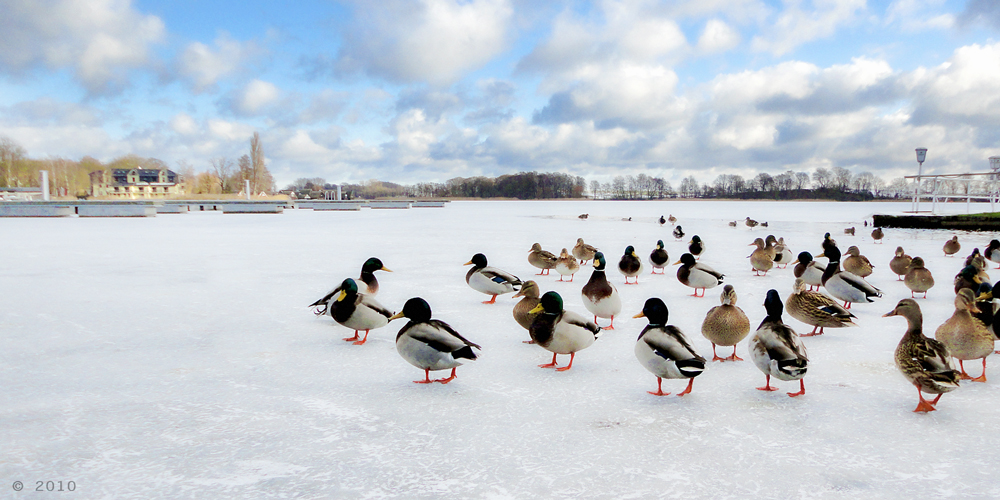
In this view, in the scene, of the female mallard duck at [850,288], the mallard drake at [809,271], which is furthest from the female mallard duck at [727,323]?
the mallard drake at [809,271]

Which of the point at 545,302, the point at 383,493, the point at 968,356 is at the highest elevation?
the point at 545,302

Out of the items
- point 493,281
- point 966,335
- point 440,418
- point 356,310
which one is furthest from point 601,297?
point 966,335

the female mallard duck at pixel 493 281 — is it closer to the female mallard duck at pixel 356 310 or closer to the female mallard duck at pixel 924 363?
the female mallard duck at pixel 356 310

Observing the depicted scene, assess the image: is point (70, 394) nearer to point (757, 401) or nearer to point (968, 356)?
point (757, 401)

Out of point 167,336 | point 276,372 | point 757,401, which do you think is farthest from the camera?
point 167,336

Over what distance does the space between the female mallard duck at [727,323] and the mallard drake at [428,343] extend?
2195 mm

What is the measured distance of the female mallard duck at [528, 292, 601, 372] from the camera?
4.37 meters

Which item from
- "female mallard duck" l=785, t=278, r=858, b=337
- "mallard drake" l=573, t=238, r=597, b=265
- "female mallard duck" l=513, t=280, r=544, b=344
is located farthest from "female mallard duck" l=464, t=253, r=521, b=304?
"mallard drake" l=573, t=238, r=597, b=265

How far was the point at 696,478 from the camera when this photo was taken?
2.81 metres

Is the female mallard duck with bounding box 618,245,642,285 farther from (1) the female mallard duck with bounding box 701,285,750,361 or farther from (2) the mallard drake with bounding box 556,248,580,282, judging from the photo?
(1) the female mallard duck with bounding box 701,285,750,361

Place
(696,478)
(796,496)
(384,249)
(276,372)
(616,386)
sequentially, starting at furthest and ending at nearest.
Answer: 1. (384,249)
2. (276,372)
3. (616,386)
4. (696,478)
5. (796,496)

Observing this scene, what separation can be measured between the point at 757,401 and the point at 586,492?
189 cm

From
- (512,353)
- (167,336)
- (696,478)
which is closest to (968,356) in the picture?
(696,478)

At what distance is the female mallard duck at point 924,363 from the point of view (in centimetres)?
339
